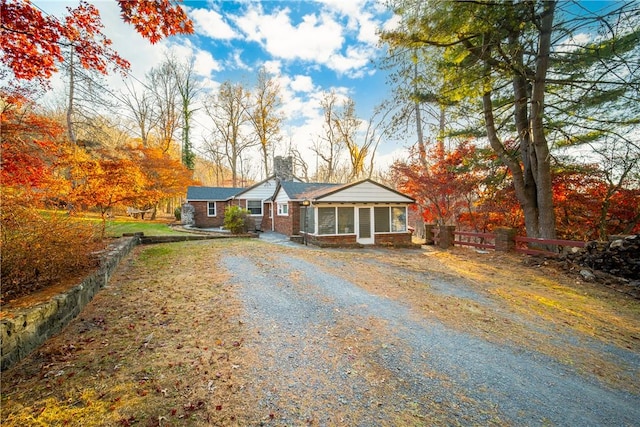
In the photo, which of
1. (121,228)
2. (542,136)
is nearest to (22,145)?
(121,228)

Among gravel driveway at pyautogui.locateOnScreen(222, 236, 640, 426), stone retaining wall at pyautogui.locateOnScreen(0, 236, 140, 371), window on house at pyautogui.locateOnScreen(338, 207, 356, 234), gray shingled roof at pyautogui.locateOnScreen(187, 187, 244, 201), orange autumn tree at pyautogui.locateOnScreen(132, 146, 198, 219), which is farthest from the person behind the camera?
gray shingled roof at pyautogui.locateOnScreen(187, 187, 244, 201)

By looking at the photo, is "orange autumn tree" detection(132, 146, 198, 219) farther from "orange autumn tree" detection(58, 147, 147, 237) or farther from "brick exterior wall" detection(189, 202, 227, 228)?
"orange autumn tree" detection(58, 147, 147, 237)

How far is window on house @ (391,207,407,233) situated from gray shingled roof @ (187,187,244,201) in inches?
518

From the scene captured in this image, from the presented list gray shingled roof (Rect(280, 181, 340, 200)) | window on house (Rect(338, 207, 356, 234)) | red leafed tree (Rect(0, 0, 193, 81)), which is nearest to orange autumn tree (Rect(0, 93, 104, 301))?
red leafed tree (Rect(0, 0, 193, 81))

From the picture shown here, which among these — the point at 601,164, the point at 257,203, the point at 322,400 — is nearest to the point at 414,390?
the point at 322,400

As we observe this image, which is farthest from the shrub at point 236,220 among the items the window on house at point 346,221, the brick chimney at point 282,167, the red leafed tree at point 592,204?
the red leafed tree at point 592,204

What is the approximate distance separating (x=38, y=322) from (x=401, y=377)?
422cm

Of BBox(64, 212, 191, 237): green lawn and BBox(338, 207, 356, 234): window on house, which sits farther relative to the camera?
BBox(338, 207, 356, 234): window on house

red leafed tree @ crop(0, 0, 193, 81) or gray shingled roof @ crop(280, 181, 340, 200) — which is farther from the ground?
red leafed tree @ crop(0, 0, 193, 81)

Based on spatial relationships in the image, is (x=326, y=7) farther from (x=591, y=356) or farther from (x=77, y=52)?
(x=591, y=356)

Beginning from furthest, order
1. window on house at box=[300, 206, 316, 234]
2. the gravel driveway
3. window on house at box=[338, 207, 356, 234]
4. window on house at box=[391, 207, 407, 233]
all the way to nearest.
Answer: window on house at box=[391, 207, 407, 233], window on house at box=[338, 207, 356, 234], window on house at box=[300, 206, 316, 234], the gravel driveway

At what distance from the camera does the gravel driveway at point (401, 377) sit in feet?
7.57

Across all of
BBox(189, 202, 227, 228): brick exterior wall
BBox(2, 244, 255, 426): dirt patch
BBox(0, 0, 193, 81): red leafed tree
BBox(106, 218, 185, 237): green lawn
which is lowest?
BBox(2, 244, 255, 426): dirt patch

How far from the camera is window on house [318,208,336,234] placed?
1311cm
